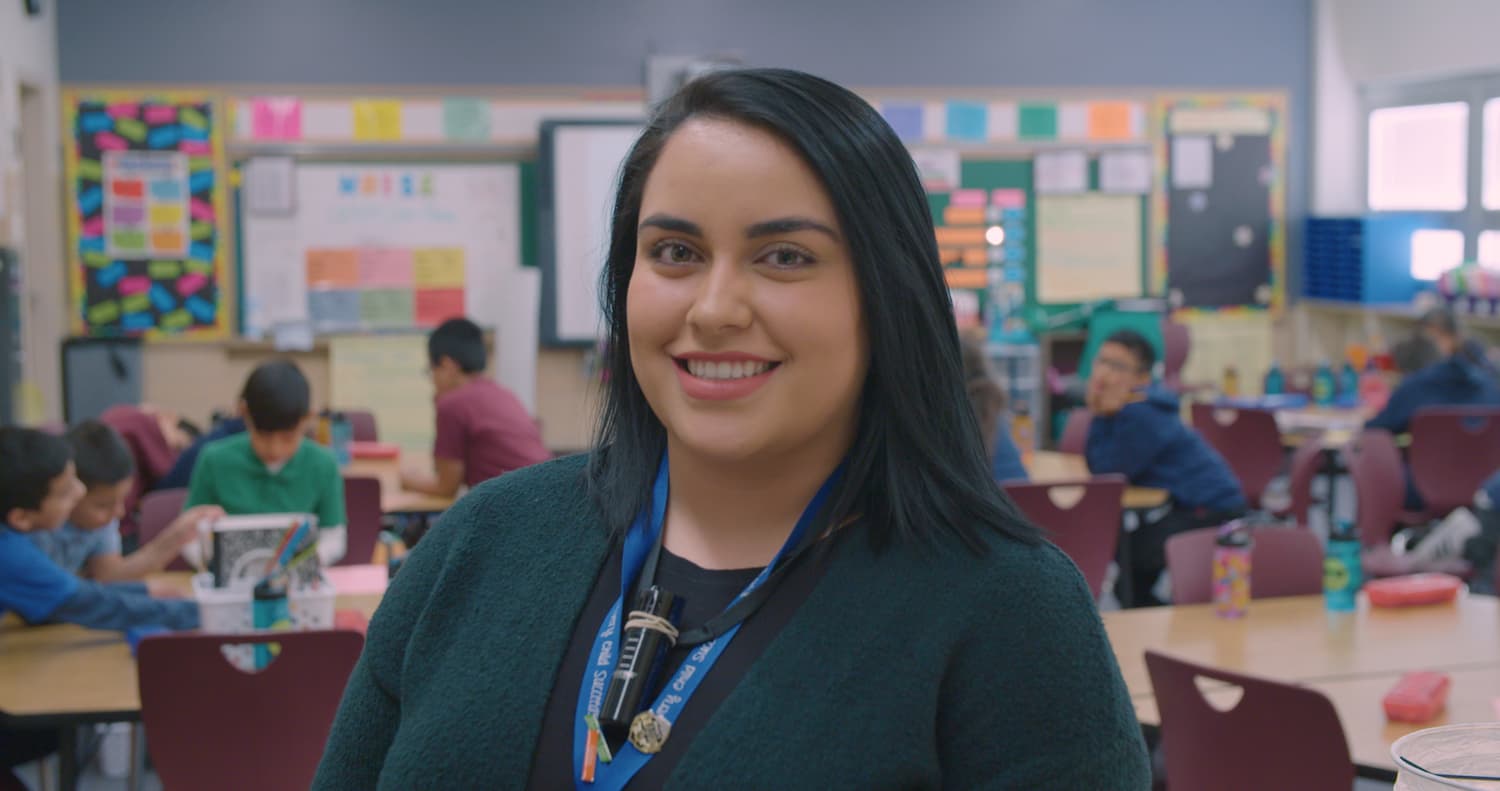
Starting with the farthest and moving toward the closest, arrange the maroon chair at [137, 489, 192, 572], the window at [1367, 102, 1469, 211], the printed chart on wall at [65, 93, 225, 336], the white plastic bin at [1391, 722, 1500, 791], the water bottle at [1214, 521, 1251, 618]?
the window at [1367, 102, 1469, 211] < the printed chart on wall at [65, 93, 225, 336] < the maroon chair at [137, 489, 192, 572] < the water bottle at [1214, 521, 1251, 618] < the white plastic bin at [1391, 722, 1500, 791]

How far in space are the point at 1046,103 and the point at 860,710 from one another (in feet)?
27.4

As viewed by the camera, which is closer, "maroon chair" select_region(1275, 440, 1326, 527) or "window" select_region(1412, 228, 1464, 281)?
"maroon chair" select_region(1275, 440, 1326, 527)

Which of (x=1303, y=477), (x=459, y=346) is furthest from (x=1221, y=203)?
(x=459, y=346)

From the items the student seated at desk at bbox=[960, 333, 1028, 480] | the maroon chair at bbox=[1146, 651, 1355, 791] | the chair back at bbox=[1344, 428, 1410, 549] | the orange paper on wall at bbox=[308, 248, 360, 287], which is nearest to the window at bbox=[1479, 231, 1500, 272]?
the chair back at bbox=[1344, 428, 1410, 549]

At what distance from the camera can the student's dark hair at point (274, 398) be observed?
3.95 meters

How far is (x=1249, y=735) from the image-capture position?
2352 millimetres

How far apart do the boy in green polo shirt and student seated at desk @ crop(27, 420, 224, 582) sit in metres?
0.37

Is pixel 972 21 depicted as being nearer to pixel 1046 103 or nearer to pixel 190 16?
pixel 1046 103

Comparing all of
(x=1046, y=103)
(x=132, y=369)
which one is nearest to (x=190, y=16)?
(x=132, y=369)

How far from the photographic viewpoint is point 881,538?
1096 mm

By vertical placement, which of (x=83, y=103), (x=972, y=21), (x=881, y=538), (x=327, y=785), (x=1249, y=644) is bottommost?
(x=1249, y=644)

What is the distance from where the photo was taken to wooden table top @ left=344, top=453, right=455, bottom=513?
4941mm

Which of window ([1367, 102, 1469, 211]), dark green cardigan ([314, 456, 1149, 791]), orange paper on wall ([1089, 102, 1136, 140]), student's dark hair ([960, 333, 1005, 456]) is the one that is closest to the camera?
dark green cardigan ([314, 456, 1149, 791])

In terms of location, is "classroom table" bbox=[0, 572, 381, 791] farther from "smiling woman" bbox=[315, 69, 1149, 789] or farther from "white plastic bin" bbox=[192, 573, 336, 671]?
"smiling woman" bbox=[315, 69, 1149, 789]
